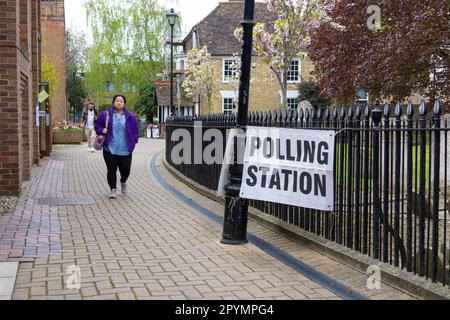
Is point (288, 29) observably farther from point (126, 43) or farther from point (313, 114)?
point (126, 43)

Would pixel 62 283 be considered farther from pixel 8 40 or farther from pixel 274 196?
pixel 8 40

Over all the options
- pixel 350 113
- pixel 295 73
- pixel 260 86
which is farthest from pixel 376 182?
pixel 295 73

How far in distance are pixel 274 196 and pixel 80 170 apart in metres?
9.70

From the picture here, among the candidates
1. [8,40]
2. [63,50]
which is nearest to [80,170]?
[8,40]

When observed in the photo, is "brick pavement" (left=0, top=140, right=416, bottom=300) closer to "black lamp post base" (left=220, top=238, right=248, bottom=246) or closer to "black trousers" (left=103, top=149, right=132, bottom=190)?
"black lamp post base" (left=220, top=238, right=248, bottom=246)

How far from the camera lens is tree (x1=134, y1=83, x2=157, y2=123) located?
5734 cm

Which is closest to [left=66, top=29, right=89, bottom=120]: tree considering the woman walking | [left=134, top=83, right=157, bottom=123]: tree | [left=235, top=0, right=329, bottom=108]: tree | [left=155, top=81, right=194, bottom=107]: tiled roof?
[left=134, top=83, right=157, bottom=123]: tree

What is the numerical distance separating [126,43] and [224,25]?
12.0 metres

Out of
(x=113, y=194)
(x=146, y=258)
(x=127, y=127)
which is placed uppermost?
(x=127, y=127)

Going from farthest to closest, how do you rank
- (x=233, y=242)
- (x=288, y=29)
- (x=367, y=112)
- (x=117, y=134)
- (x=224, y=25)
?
(x=224, y=25) < (x=288, y=29) < (x=117, y=134) < (x=233, y=242) < (x=367, y=112)

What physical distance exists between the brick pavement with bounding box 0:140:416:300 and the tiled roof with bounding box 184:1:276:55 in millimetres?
34692

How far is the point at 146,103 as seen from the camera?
5791 cm

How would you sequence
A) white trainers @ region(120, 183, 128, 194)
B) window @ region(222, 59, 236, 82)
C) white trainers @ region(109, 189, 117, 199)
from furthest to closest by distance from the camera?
window @ region(222, 59, 236, 82), white trainers @ region(120, 183, 128, 194), white trainers @ region(109, 189, 117, 199)

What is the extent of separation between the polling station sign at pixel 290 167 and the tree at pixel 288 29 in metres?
12.1
